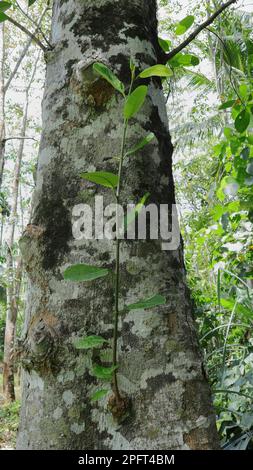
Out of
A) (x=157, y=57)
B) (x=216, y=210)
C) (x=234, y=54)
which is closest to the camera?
(x=157, y=57)

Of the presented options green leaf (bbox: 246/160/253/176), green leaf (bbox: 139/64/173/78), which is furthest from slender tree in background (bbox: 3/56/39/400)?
green leaf (bbox: 139/64/173/78)

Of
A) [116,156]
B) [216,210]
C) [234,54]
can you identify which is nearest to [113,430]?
[116,156]

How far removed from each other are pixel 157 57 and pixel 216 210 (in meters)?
0.95

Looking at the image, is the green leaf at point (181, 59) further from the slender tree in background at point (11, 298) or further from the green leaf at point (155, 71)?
the slender tree in background at point (11, 298)

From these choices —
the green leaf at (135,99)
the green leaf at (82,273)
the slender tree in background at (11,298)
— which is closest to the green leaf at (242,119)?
the green leaf at (135,99)

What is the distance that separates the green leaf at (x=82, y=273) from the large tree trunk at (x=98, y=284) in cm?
10

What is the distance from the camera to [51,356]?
564mm

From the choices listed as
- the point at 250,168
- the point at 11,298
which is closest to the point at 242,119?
the point at 250,168

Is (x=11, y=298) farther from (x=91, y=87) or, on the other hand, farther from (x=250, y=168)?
(x=91, y=87)

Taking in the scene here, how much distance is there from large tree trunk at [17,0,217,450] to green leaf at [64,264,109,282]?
0.33ft

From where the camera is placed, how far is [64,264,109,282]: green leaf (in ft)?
1.60

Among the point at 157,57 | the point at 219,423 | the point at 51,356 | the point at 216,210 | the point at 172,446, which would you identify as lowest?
the point at 219,423

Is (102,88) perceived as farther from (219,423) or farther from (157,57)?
(219,423)

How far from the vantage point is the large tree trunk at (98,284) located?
54cm
